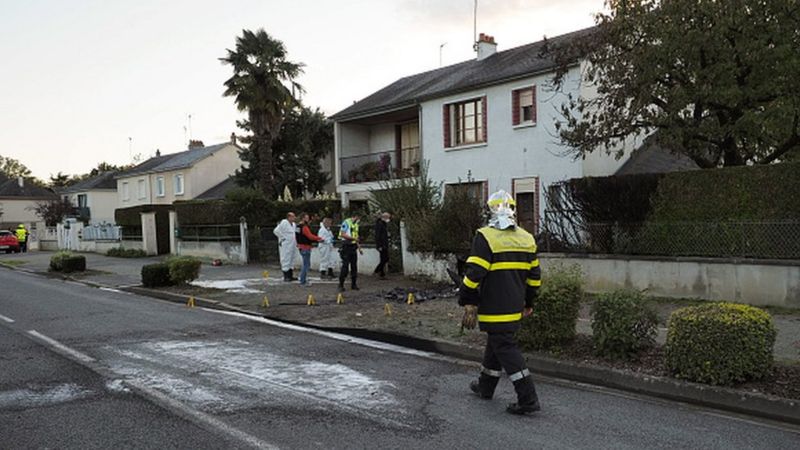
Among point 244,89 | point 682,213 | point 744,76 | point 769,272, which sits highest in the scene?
point 244,89

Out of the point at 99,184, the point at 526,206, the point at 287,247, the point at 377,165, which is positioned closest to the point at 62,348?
the point at 287,247

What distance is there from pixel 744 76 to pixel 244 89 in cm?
2144

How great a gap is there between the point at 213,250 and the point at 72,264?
4718 millimetres

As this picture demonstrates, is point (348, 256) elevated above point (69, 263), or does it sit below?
above

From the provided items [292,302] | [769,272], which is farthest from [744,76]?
[292,302]

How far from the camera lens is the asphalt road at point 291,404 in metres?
4.81

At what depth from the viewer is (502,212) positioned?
5.55 m

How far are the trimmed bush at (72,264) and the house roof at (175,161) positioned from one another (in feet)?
68.6

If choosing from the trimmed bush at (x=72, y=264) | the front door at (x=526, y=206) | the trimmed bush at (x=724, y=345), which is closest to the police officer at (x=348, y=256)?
the front door at (x=526, y=206)

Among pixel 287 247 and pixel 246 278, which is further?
pixel 246 278

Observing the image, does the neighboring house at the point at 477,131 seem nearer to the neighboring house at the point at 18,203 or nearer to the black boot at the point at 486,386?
the black boot at the point at 486,386

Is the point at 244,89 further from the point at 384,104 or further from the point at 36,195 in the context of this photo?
the point at 36,195

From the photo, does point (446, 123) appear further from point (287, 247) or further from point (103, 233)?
point (103, 233)

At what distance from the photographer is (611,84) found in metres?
14.6
